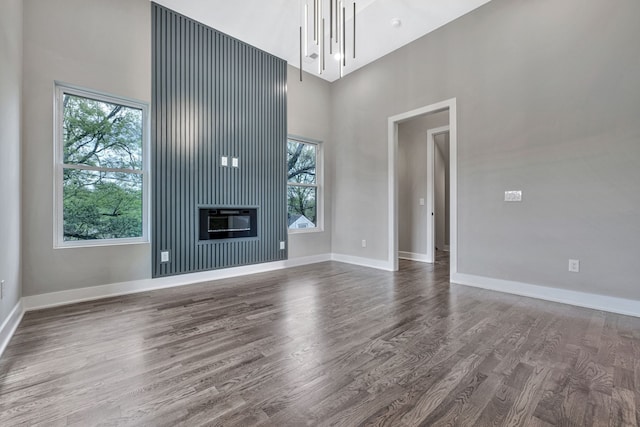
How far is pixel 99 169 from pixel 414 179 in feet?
15.9

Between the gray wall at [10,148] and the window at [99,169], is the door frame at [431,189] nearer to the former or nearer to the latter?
the window at [99,169]

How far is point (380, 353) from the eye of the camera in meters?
1.83

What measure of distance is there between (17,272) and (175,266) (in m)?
1.35

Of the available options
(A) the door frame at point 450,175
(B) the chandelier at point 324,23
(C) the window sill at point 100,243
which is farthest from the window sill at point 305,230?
(B) the chandelier at point 324,23

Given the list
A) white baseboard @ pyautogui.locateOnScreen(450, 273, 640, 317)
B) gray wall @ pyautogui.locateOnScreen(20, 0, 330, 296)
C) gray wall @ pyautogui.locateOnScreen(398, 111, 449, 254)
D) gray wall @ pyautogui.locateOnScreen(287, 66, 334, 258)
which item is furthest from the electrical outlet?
gray wall @ pyautogui.locateOnScreen(20, 0, 330, 296)

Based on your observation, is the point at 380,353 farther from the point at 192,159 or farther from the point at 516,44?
the point at 516,44

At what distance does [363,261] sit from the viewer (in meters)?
4.79

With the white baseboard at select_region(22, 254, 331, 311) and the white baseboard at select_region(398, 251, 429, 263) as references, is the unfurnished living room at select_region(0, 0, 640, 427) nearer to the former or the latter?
the white baseboard at select_region(22, 254, 331, 311)

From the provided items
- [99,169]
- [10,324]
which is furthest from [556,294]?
[99,169]

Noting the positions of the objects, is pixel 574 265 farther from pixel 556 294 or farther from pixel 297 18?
pixel 297 18

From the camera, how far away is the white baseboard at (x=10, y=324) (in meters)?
1.87

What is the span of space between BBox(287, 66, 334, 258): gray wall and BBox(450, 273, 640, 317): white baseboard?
2.31 meters

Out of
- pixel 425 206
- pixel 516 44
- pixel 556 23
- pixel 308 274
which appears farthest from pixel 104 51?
pixel 425 206

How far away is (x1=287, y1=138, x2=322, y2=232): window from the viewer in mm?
4824
